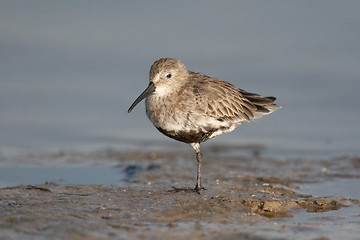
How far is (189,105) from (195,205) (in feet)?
4.83

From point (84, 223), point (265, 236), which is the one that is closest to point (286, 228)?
point (265, 236)

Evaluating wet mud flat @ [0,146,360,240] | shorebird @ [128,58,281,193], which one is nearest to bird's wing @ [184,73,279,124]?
shorebird @ [128,58,281,193]

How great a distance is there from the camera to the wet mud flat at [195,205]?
5.31 m

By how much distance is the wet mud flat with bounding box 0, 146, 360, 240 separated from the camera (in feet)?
17.4

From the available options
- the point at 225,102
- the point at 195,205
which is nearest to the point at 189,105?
the point at 225,102

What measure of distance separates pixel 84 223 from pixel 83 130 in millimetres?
6429

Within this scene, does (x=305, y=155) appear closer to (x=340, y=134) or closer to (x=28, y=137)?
(x=340, y=134)

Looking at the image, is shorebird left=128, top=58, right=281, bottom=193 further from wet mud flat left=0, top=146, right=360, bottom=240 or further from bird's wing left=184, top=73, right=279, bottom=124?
wet mud flat left=0, top=146, right=360, bottom=240

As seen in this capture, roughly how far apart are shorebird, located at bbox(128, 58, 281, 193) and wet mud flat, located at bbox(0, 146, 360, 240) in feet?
2.18

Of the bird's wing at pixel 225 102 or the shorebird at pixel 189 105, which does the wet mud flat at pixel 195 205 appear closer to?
the shorebird at pixel 189 105

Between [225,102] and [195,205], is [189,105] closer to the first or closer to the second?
[225,102]

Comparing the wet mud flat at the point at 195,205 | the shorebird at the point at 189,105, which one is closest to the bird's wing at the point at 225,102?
the shorebird at the point at 189,105

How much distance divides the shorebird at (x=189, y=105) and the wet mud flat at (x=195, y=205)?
66 cm

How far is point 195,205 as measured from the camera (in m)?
6.30
